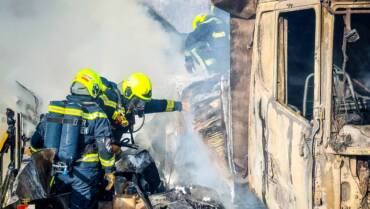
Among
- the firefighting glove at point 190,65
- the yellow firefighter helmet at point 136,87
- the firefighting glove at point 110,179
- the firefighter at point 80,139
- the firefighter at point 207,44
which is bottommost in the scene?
the firefighting glove at point 110,179

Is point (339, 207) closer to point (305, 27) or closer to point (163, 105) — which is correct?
A: point (305, 27)

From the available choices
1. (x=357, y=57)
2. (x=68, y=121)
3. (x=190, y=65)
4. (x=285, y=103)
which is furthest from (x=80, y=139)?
(x=190, y=65)

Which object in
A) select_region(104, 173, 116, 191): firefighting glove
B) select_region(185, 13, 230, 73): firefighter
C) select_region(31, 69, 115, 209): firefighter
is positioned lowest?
select_region(104, 173, 116, 191): firefighting glove

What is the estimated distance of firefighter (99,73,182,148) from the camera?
655 cm

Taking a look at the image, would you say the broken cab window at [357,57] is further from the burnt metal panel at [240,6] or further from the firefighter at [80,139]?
the firefighter at [80,139]

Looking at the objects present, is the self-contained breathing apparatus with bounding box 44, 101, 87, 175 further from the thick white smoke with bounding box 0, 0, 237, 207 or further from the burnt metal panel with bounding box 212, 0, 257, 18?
the thick white smoke with bounding box 0, 0, 237, 207

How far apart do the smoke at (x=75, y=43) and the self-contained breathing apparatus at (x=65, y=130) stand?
6.79 metres

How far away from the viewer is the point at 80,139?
236 inches

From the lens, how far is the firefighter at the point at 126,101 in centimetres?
655

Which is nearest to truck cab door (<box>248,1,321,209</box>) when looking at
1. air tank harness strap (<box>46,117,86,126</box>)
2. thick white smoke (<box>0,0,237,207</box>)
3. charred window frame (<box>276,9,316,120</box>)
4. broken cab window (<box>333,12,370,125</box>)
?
charred window frame (<box>276,9,316,120</box>)

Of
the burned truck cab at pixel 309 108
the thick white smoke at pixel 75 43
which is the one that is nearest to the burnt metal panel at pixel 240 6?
the burned truck cab at pixel 309 108

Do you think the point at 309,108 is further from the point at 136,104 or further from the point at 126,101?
the point at 126,101

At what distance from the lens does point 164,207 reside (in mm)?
6211

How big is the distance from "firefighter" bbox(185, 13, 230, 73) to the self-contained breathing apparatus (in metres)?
4.14
